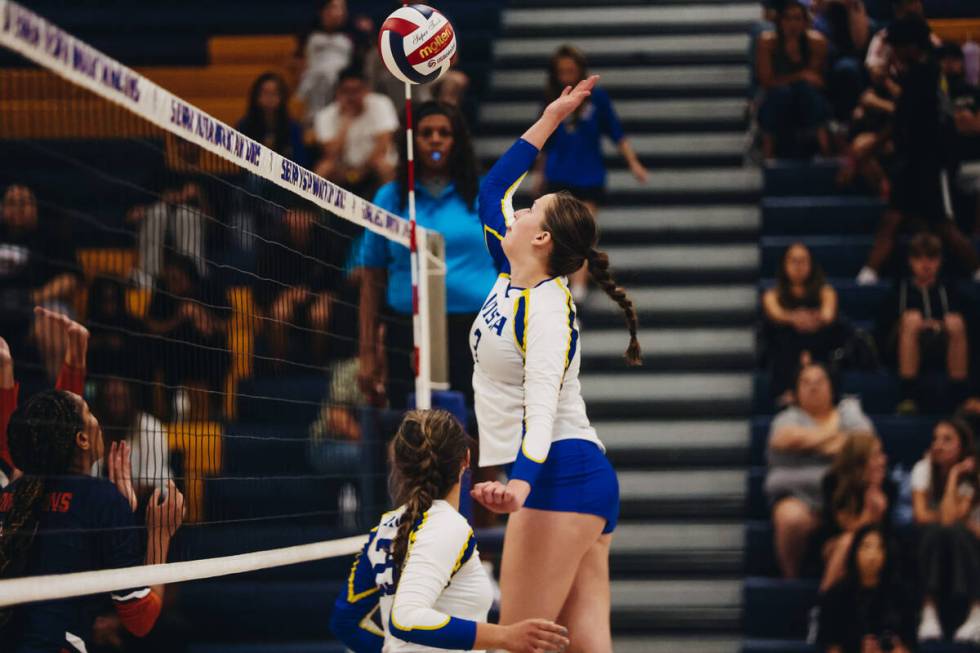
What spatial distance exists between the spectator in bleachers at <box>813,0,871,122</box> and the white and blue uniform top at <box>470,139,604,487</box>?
6.59m

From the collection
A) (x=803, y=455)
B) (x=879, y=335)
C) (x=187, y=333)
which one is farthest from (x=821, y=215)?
(x=187, y=333)

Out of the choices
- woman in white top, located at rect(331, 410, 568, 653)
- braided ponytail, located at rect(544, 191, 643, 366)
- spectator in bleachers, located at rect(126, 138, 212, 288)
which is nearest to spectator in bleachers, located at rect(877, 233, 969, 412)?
spectator in bleachers, located at rect(126, 138, 212, 288)

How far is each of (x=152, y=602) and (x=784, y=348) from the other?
537cm

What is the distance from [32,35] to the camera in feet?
11.1

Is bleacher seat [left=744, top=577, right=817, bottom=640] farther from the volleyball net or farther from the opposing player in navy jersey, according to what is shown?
the opposing player in navy jersey

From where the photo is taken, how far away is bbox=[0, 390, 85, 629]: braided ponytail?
4.21 m

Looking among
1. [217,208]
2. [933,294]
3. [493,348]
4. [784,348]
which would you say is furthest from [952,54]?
[493,348]

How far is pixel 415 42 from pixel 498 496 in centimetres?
232

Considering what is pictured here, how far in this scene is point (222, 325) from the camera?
7875 mm

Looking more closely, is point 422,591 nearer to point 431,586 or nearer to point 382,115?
point 431,586

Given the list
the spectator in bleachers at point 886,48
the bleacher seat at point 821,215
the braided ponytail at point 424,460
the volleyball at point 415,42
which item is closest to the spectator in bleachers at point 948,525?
the bleacher seat at point 821,215

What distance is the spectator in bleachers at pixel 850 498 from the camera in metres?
7.95

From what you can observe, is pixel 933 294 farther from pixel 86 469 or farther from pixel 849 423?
pixel 86 469

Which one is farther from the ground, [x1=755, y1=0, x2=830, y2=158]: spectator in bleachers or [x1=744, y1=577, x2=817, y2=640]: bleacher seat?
[x1=755, y1=0, x2=830, y2=158]: spectator in bleachers
